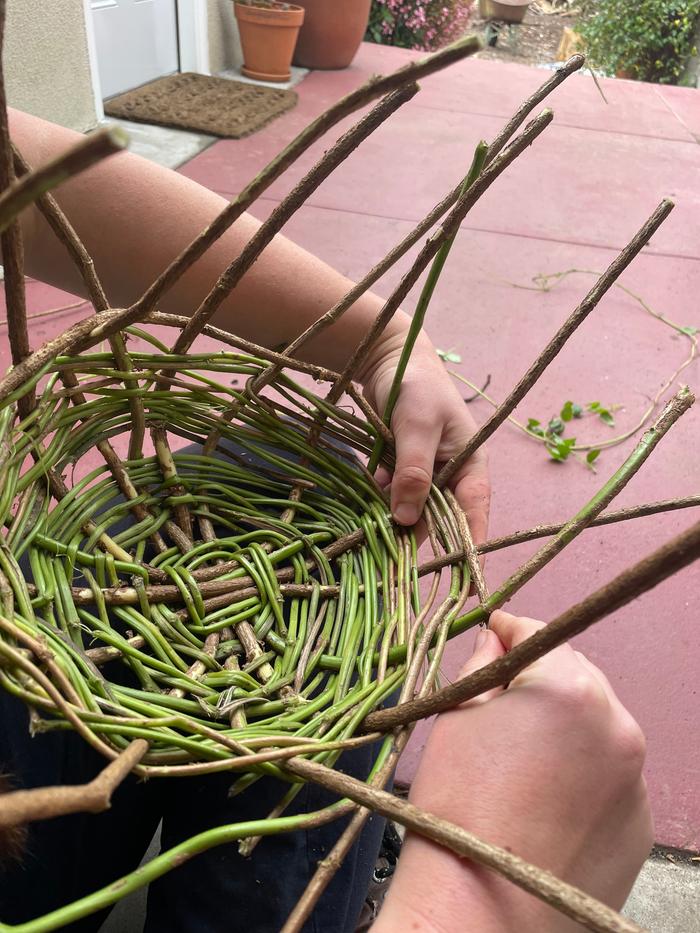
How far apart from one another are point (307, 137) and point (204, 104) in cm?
227

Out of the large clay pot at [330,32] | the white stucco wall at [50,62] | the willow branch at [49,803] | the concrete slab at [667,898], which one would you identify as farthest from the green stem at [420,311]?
the large clay pot at [330,32]

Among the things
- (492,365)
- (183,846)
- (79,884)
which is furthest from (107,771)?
(492,365)

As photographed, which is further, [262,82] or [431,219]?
[262,82]

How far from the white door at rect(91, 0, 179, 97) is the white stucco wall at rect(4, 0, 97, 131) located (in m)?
0.27

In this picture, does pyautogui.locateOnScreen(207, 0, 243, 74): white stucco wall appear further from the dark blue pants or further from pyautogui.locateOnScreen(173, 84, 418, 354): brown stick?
the dark blue pants

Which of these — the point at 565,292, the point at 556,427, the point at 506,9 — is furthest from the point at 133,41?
the point at 506,9

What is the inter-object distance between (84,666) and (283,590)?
17cm

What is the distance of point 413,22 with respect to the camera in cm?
378

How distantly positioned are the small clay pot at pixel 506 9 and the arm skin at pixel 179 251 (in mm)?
4557

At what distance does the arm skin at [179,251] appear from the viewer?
680 millimetres

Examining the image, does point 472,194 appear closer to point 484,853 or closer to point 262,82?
point 484,853

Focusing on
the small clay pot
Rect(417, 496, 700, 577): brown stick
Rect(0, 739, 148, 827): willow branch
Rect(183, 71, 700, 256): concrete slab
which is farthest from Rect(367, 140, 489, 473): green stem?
the small clay pot

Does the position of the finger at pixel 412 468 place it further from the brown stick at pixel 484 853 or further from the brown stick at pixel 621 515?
the brown stick at pixel 484 853

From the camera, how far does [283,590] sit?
0.54 meters
